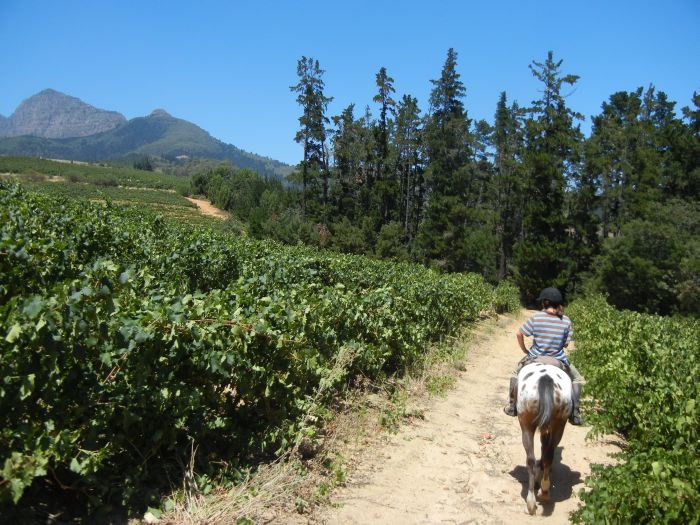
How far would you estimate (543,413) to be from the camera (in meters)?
4.71

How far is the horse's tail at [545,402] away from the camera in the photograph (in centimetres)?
470

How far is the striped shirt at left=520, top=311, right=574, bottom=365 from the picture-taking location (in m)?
5.37

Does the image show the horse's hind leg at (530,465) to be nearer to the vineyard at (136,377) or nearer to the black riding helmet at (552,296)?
the black riding helmet at (552,296)

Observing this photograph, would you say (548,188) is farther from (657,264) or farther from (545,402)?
(545,402)

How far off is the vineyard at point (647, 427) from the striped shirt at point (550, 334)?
117 centimetres

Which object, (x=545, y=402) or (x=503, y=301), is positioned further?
(x=503, y=301)

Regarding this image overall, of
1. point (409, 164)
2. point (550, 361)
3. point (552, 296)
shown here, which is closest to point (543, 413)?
point (550, 361)

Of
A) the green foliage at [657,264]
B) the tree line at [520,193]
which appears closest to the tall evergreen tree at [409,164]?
the tree line at [520,193]

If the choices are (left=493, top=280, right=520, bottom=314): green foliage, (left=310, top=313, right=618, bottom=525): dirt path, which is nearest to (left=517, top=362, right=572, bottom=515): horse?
(left=310, top=313, right=618, bottom=525): dirt path

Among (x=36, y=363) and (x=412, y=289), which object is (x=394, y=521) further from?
(x=412, y=289)

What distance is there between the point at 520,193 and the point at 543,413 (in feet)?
142

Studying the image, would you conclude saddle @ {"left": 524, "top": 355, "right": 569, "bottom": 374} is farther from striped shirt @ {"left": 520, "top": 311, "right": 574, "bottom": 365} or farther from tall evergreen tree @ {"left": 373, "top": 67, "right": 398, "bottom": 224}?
tall evergreen tree @ {"left": 373, "top": 67, "right": 398, "bottom": 224}

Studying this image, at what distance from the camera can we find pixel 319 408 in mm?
5488

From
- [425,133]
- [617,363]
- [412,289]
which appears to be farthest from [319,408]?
[425,133]
